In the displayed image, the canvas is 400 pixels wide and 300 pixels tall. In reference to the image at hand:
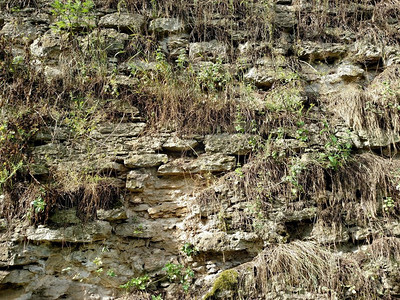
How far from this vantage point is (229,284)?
326cm

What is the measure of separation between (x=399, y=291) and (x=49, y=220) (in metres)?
3.33

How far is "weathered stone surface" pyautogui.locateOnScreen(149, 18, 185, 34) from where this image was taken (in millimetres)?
4711

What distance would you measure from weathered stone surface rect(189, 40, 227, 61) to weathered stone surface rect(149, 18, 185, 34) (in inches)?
12.1

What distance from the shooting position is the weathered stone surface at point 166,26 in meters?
4.71

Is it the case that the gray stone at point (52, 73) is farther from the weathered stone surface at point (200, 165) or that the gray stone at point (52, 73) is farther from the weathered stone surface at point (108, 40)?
the weathered stone surface at point (200, 165)

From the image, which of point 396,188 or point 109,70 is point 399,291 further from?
point 109,70

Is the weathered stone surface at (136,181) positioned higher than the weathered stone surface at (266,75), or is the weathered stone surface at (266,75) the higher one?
the weathered stone surface at (266,75)

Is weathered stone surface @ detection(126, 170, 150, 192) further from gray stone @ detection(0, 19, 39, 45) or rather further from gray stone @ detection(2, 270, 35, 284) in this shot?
gray stone @ detection(0, 19, 39, 45)

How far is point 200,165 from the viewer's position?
151 inches

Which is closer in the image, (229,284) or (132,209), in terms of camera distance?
(229,284)

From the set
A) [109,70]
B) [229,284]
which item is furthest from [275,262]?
[109,70]

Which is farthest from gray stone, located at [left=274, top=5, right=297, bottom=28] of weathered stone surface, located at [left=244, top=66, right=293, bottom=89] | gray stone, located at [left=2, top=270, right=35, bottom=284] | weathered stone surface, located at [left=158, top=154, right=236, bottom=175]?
gray stone, located at [left=2, top=270, right=35, bottom=284]

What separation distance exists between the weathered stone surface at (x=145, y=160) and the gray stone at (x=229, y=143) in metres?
0.52

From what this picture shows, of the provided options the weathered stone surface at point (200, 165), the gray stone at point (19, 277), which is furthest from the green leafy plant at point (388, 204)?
the gray stone at point (19, 277)
